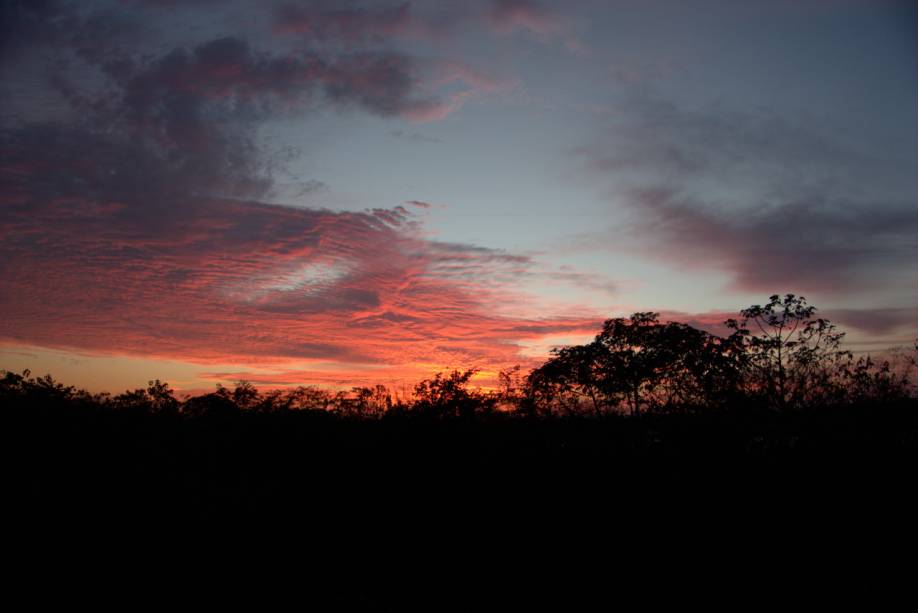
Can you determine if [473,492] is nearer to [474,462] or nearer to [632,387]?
[474,462]

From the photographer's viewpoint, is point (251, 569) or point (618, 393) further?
point (618, 393)

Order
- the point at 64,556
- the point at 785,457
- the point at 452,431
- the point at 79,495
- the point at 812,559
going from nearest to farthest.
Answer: the point at 64,556 → the point at 812,559 → the point at 79,495 → the point at 785,457 → the point at 452,431

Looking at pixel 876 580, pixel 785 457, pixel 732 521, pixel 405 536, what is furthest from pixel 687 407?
pixel 405 536

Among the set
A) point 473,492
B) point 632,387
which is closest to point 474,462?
point 473,492

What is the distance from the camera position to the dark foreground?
784cm

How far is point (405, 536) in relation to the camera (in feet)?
30.4

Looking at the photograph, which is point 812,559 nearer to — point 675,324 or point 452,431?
point 452,431

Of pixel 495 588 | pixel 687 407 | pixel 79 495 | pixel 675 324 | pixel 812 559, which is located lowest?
pixel 495 588

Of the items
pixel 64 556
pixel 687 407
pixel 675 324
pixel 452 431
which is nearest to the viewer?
pixel 64 556

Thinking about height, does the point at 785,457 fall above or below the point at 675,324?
below

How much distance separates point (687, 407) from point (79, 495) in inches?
564

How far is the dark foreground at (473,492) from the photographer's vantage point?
784 cm

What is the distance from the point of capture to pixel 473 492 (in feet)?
33.9

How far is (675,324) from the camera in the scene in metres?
22.7
